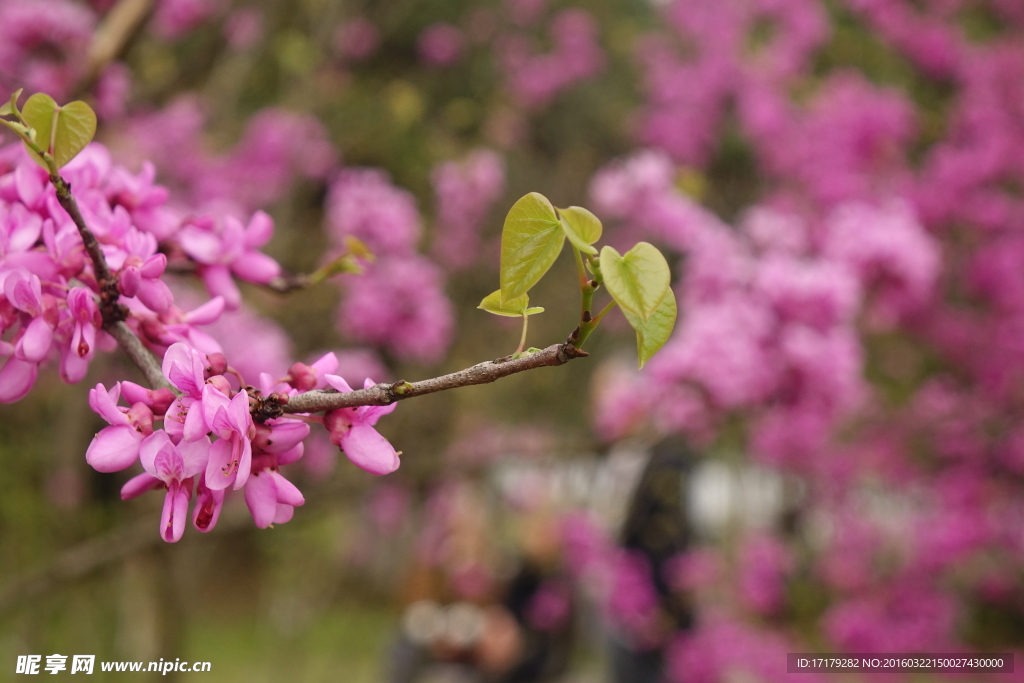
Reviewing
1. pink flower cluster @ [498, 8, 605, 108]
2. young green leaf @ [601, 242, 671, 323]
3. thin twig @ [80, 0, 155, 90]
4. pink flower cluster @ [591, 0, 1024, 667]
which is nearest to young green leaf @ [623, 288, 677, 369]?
young green leaf @ [601, 242, 671, 323]

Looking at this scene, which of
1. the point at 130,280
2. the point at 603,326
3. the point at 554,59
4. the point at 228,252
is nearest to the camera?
the point at 130,280

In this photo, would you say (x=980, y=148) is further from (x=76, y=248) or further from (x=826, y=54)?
(x=76, y=248)

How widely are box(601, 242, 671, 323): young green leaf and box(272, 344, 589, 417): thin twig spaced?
0.14ft

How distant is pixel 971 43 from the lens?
152 inches

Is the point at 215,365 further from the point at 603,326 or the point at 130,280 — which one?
the point at 603,326

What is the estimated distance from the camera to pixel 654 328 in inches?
18.8

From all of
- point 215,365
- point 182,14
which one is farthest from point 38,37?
point 215,365

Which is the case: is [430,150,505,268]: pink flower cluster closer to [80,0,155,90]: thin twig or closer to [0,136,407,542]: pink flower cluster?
[80,0,155,90]: thin twig

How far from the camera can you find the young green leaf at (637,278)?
1.40ft

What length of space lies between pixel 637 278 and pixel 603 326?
147 inches

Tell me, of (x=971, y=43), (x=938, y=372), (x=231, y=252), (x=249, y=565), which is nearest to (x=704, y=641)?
(x=938, y=372)

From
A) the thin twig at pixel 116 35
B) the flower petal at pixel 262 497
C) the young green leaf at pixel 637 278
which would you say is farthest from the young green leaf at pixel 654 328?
the thin twig at pixel 116 35

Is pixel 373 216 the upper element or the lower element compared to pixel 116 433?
lower

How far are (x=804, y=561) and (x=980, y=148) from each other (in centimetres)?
337
